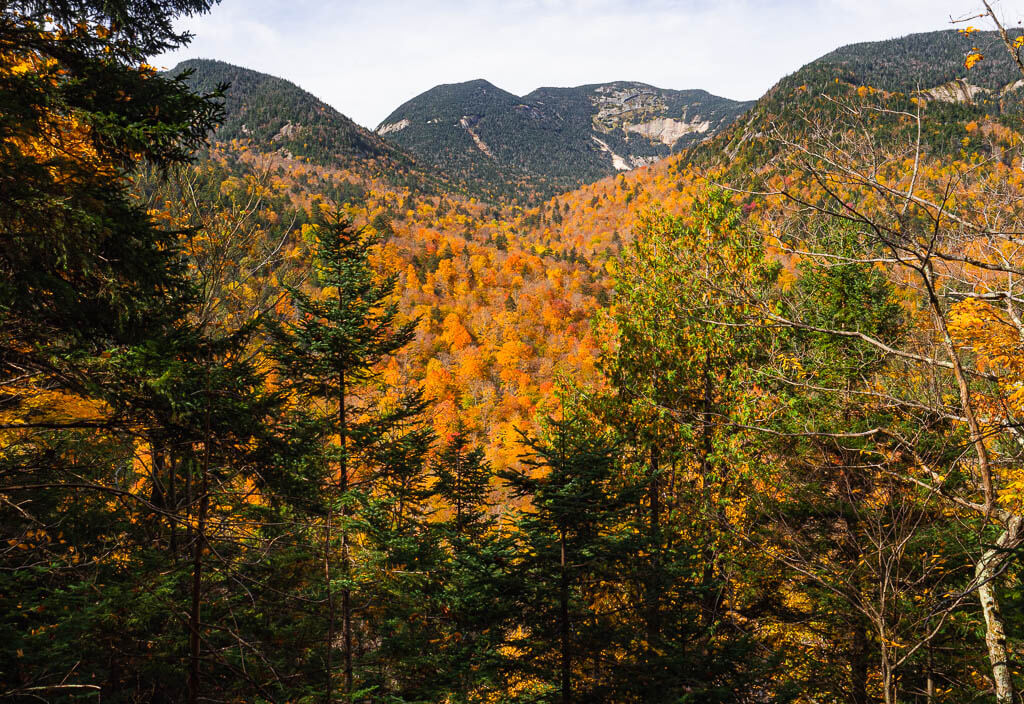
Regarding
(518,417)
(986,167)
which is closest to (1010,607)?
(986,167)

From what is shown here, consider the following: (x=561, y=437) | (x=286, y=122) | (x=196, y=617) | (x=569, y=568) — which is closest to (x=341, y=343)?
(x=561, y=437)

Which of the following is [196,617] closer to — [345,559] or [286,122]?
[345,559]

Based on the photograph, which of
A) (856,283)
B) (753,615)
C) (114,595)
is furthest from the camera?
(856,283)

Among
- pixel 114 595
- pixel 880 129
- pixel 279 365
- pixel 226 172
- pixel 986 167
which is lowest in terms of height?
pixel 114 595

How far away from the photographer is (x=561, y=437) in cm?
679

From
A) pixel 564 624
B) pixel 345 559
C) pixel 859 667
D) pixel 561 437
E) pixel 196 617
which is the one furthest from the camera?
pixel 859 667

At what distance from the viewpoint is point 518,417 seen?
207 ft

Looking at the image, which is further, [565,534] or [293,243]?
[293,243]

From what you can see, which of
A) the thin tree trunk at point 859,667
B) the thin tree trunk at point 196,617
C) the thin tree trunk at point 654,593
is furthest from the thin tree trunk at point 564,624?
the thin tree trunk at point 859,667

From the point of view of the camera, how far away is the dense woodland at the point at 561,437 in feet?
13.7

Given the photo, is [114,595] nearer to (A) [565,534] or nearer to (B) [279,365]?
(B) [279,365]

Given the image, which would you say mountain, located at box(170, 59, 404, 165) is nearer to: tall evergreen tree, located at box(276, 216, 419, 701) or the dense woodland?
tall evergreen tree, located at box(276, 216, 419, 701)

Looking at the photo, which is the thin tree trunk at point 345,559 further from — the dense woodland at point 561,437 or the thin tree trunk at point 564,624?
the thin tree trunk at point 564,624

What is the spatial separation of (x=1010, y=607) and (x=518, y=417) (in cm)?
5665
